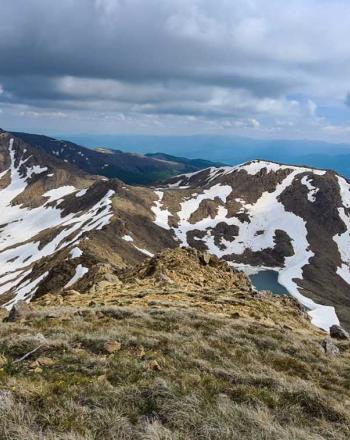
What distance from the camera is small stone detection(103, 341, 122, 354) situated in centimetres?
1440

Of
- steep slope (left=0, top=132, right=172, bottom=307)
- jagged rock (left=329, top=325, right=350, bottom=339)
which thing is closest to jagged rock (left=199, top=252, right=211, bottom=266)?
jagged rock (left=329, top=325, right=350, bottom=339)

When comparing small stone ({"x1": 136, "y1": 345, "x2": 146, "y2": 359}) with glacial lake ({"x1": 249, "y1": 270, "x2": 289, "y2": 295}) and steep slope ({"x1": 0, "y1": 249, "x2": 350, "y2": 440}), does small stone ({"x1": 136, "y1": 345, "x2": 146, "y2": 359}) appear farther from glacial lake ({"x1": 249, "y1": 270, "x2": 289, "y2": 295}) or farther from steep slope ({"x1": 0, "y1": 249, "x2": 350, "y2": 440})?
glacial lake ({"x1": 249, "y1": 270, "x2": 289, "y2": 295})

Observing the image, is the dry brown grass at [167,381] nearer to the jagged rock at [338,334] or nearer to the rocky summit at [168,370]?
the rocky summit at [168,370]

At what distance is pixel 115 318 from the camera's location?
66.6ft

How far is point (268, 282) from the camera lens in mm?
160000

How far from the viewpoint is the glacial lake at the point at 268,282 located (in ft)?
486

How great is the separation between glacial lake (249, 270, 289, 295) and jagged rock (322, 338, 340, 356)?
128 m

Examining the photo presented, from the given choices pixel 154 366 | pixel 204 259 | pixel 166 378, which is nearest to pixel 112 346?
pixel 154 366

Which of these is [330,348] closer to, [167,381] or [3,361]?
[167,381]

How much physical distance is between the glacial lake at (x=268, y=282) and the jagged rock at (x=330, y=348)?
128 m

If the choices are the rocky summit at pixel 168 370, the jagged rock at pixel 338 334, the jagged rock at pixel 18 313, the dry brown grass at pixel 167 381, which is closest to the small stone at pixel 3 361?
the rocky summit at pixel 168 370

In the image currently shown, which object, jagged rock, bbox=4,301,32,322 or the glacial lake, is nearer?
jagged rock, bbox=4,301,32,322

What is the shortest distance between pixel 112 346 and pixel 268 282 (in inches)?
5946

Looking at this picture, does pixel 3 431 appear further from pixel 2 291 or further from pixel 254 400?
pixel 2 291
